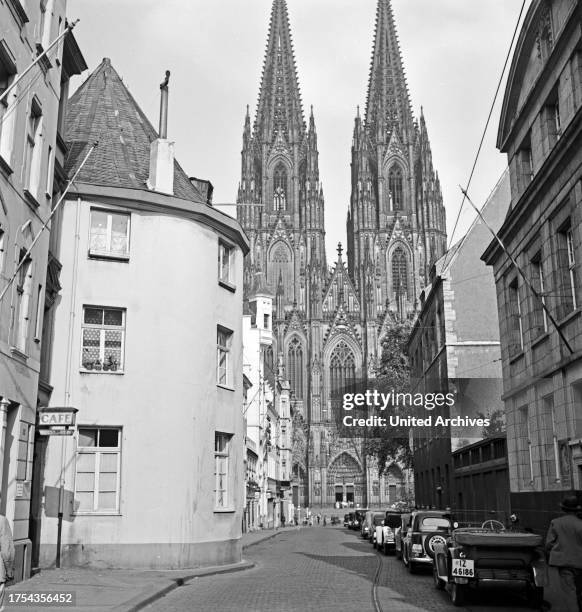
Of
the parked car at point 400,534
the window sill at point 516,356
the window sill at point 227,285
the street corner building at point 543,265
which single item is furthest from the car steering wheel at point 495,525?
the window sill at point 227,285

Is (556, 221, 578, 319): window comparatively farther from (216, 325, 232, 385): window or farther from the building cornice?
(216, 325, 232, 385): window

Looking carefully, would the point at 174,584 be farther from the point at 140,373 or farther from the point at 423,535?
the point at 423,535

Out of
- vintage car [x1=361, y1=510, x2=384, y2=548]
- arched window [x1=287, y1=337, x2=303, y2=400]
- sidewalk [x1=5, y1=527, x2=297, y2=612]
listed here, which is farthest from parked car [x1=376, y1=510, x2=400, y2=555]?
arched window [x1=287, y1=337, x2=303, y2=400]

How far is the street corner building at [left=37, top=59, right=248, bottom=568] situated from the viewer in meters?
18.1

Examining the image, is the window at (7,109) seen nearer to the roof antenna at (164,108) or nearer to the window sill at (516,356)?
the roof antenna at (164,108)

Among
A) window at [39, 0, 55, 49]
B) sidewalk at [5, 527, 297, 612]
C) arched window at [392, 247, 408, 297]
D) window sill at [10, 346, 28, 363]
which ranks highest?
arched window at [392, 247, 408, 297]

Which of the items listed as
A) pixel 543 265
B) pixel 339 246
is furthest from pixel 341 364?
pixel 543 265

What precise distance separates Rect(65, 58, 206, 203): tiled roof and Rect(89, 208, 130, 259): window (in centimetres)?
73

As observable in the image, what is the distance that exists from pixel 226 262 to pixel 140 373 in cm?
441

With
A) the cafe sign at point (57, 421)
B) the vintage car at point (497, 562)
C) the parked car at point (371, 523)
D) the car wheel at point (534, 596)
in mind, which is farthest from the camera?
the parked car at point (371, 523)

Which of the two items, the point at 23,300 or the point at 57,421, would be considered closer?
the point at 23,300

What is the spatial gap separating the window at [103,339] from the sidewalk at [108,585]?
437 cm

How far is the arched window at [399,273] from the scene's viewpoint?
10512cm

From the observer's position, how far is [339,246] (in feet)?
360
